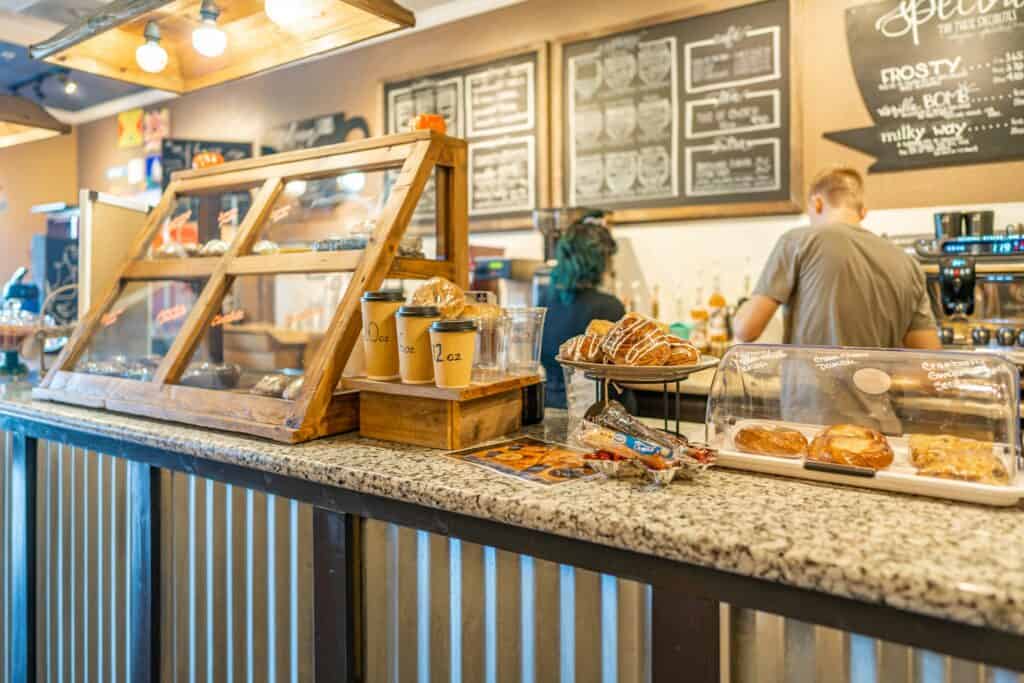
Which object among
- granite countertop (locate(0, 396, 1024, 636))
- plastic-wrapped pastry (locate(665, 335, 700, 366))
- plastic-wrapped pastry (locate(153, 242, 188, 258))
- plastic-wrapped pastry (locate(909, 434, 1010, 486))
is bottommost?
granite countertop (locate(0, 396, 1024, 636))

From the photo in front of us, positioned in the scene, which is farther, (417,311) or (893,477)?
(417,311)

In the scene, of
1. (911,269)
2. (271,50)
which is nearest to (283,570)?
(271,50)

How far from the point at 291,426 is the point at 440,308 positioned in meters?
0.35

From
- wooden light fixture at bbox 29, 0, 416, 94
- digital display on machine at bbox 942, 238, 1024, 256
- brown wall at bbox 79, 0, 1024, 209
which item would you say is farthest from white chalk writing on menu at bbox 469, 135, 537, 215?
digital display on machine at bbox 942, 238, 1024, 256

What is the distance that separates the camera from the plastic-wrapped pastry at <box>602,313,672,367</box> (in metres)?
1.25

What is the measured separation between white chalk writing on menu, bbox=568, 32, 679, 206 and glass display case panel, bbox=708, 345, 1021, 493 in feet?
8.15

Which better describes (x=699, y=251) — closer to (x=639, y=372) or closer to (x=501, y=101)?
(x=501, y=101)

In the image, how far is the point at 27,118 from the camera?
10.0 feet

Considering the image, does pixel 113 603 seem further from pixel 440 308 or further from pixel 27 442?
pixel 440 308

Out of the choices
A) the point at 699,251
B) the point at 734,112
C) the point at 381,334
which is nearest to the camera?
the point at 381,334

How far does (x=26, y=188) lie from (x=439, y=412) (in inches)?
267

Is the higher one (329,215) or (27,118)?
(27,118)

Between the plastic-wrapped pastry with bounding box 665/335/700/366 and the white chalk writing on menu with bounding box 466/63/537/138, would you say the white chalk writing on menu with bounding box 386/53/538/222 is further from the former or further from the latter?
the plastic-wrapped pastry with bounding box 665/335/700/366

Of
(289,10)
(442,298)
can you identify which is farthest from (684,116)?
(442,298)
